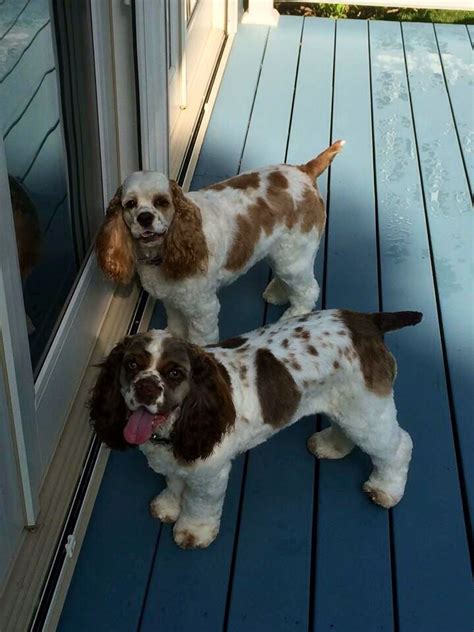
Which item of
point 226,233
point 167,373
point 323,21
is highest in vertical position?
point 167,373

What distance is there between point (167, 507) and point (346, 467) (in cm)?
64

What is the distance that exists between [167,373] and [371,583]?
3.19 ft

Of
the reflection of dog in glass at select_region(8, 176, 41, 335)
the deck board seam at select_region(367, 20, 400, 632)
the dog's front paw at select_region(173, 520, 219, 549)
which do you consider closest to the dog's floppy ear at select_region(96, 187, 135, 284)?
the reflection of dog in glass at select_region(8, 176, 41, 335)

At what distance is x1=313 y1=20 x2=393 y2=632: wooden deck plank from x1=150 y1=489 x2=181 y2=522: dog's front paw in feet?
1.51

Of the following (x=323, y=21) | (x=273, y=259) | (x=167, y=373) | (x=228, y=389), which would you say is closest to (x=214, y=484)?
(x=228, y=389)

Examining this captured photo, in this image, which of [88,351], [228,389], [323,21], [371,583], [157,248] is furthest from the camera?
[323,21]

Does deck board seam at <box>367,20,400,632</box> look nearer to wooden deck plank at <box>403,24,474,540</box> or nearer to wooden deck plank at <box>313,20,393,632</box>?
wooden deck plank at <box>313,20,393,632</box>

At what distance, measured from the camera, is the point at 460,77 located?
18.7 feet

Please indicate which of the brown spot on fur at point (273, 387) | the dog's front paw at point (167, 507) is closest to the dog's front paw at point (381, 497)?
the brown spot on fur at point (273, 387)

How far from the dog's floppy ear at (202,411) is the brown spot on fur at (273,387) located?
17 centimetres

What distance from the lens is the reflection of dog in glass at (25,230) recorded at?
2539 mm

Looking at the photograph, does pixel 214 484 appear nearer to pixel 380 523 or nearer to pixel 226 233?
pixel 380 523

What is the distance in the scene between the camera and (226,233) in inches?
122

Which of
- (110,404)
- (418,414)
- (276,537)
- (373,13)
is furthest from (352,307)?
(373,13)
